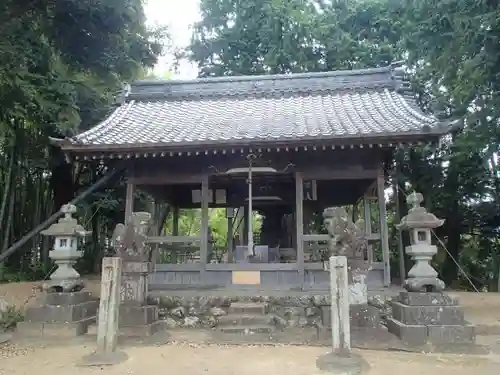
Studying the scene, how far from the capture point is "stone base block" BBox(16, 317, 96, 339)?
6758 millimetres

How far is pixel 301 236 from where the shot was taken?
Result: 29.3 feet

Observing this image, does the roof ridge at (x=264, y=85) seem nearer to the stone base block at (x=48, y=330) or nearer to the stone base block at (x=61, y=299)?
the stone base block at (x=61, y=299)

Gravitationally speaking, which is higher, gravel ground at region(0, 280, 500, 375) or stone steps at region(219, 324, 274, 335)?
stone steps at region(219, 324, 274, 335)

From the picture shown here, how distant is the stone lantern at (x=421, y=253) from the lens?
21.3 ft

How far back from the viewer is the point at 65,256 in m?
7.34

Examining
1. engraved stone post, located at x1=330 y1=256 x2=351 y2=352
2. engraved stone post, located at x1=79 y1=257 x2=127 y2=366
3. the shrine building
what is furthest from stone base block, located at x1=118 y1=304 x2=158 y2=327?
engraved stone post, located at x1=330 y1=256 x2=351 y2=352

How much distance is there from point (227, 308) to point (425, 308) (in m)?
3.64

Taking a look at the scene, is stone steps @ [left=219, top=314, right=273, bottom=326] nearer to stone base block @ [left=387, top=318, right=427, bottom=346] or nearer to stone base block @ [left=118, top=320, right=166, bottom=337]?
stone base block @ [left=118, top=320, right=166, bottom=337]

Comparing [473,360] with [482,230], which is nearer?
[473,360]

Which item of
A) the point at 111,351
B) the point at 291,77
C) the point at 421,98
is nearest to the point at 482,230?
the point at 421,98

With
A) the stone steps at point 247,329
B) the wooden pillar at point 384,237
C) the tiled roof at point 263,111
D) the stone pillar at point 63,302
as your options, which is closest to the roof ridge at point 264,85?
the tiled roof at point 263,111

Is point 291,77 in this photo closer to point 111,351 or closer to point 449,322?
point 449,322

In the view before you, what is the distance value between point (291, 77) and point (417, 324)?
8598 millimetres

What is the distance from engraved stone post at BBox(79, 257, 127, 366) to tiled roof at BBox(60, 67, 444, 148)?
356 centimetres
